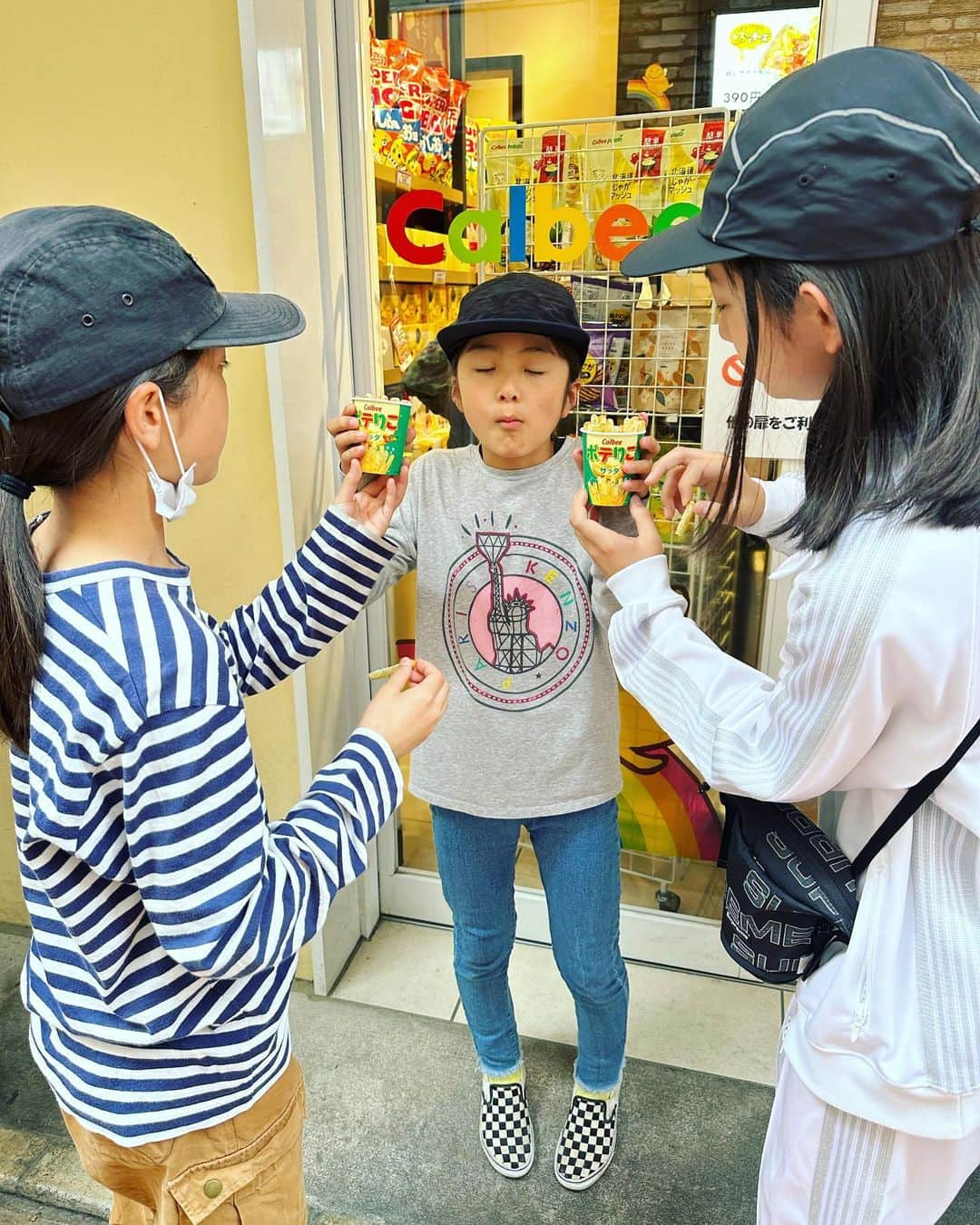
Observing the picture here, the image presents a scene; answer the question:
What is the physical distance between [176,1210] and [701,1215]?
125 cm

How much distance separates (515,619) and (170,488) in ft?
2.79

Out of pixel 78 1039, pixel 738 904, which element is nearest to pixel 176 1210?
pixel 78 1039

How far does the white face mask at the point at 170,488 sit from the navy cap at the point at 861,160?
0.72 m

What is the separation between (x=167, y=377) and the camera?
3.45 feet

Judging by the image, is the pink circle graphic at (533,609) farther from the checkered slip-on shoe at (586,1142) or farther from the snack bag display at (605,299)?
the checkered slip-on shoe at (586,1142)

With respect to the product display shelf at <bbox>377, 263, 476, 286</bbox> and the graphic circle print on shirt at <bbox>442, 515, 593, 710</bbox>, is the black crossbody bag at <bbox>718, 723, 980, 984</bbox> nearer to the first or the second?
the graphic circle print on shirt at <bbox>442, 515, 593, 710</bbox>

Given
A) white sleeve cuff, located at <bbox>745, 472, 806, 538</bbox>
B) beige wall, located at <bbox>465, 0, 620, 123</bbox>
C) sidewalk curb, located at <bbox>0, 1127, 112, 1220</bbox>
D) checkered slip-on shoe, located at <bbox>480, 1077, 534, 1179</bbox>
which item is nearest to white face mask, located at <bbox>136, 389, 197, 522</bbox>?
white sleeve cuff, located at <bbox>745, 472, 806, 538</bbox>

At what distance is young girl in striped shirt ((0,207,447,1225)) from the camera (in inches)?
38.0

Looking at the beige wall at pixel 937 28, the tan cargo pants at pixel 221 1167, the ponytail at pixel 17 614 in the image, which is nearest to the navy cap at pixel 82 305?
the ponytail at pixel 17 614

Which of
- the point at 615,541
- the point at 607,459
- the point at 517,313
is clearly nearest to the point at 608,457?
the point at 607,459

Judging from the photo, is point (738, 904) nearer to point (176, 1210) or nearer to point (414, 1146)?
point (176, 1210)

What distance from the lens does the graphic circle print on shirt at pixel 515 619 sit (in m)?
1.78

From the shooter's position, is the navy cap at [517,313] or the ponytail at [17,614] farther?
the navy cap at [517,313]

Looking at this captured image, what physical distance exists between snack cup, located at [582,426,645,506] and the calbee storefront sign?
2.91 ft
